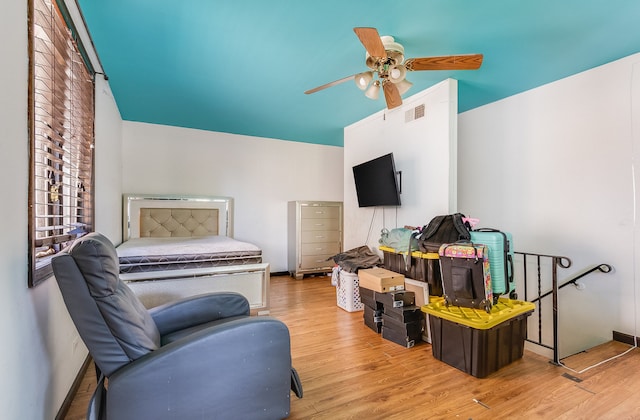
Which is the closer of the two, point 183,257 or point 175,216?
point 183,257

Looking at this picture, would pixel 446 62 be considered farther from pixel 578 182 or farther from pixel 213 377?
pixel 213 377

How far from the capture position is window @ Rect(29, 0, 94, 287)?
128 cm

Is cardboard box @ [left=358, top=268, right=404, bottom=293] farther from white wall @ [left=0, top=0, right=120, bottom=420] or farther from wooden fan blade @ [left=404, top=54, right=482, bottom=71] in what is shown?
white wall @ [left=0, top=0, right=120, bottom=420]

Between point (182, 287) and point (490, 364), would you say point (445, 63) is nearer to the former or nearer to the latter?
point (490, 364)

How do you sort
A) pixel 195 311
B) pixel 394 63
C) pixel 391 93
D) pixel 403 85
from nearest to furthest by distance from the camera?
pixel 195 311 < pixel 394 63 < pixel 403 85 < pixel 391 93

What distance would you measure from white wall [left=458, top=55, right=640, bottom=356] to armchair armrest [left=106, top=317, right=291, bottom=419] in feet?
10.5

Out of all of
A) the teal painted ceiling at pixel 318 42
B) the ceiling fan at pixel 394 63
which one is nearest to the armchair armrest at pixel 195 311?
the ceiling fan at pixel 394 63

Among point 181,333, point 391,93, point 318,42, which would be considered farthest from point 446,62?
point 181,333

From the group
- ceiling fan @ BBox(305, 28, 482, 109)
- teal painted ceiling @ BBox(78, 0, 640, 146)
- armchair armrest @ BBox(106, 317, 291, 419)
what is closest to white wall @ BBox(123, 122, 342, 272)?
teal painted ceiling @ BBox(78, 0, 640, 146)

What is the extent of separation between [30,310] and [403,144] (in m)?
3.50

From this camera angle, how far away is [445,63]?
2.12 metres

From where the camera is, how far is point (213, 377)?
4.10ft

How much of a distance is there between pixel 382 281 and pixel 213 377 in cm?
175

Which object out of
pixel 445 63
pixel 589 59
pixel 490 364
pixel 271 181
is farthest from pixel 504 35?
pixel 271 181
